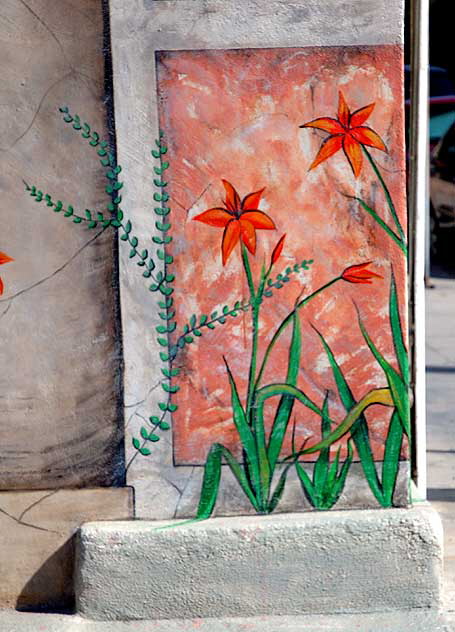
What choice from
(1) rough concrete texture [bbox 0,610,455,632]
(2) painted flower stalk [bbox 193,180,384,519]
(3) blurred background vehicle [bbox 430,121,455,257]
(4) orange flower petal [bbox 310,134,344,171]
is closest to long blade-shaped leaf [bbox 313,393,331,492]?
(2) painted flower stalk [bbox 193,180,384,519]

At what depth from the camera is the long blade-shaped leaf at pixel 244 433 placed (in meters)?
3.98

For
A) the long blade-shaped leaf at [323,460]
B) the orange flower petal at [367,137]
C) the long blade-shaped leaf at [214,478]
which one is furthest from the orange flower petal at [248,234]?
the long blade-shaped leaf at [214,478]

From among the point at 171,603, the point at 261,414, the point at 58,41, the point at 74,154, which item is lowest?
the point at 171,603

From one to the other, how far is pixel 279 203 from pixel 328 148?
26cm

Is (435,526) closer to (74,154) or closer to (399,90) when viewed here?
(399,90)

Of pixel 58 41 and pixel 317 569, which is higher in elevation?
pixel 58 41

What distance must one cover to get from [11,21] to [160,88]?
57cm

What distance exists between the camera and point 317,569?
3965mm

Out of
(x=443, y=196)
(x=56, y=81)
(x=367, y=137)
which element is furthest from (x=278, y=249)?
(x=443, y=196)

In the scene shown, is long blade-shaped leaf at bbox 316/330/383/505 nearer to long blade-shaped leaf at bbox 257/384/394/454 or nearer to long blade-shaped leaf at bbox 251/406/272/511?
long blade-shaped leaf at bbox 257/384/394/454

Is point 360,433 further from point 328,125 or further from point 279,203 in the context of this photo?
point 328,125

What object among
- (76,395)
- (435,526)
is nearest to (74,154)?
(76,395)

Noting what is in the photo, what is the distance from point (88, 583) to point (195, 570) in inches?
15.3

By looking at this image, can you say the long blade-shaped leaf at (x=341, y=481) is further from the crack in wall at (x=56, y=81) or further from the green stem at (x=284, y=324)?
the crack in wall at (x=56, y=81)
